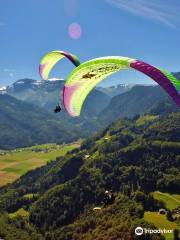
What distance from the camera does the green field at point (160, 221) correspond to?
16762 centimetres

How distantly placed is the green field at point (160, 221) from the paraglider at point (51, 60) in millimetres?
124056

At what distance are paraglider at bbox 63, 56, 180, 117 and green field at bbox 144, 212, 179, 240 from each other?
132667mm

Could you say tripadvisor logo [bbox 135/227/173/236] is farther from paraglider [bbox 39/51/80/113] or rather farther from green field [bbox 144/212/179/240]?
paraglider [bbox 39/51/80/113]

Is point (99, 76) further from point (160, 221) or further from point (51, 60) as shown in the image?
point (160, 221)

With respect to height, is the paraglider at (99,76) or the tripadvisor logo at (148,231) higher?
the paraglider at (99,76)

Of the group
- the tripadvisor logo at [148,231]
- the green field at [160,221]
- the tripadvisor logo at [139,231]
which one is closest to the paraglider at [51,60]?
the tripadvisor logo at [148,231]

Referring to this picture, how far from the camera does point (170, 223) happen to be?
6969 inches

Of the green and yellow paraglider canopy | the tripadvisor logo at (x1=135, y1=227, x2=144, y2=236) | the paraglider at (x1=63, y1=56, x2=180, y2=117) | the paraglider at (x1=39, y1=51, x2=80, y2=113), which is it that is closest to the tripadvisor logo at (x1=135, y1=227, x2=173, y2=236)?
the tripadvisor logo at (x1=135, y1=227, x2=144, y2=236)

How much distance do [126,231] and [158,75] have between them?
156198 mm

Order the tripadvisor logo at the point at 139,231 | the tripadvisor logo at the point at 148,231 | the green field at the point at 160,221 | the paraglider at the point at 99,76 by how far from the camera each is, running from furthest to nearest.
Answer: the green field at the point at 160,221 → the tripadvisor logo at the point at 139,231 → the tripadvisor logo at the point at 148,231 → the paraglider at the point at 99,76

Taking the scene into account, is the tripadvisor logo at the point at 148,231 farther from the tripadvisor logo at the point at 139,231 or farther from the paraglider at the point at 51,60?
the paraglider at the point at 51,60

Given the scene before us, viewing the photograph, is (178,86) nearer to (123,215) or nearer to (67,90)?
(67,90)

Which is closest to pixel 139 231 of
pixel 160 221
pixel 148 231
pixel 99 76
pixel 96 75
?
pixel 148 231

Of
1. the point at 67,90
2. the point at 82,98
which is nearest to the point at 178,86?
the point at 67,90
